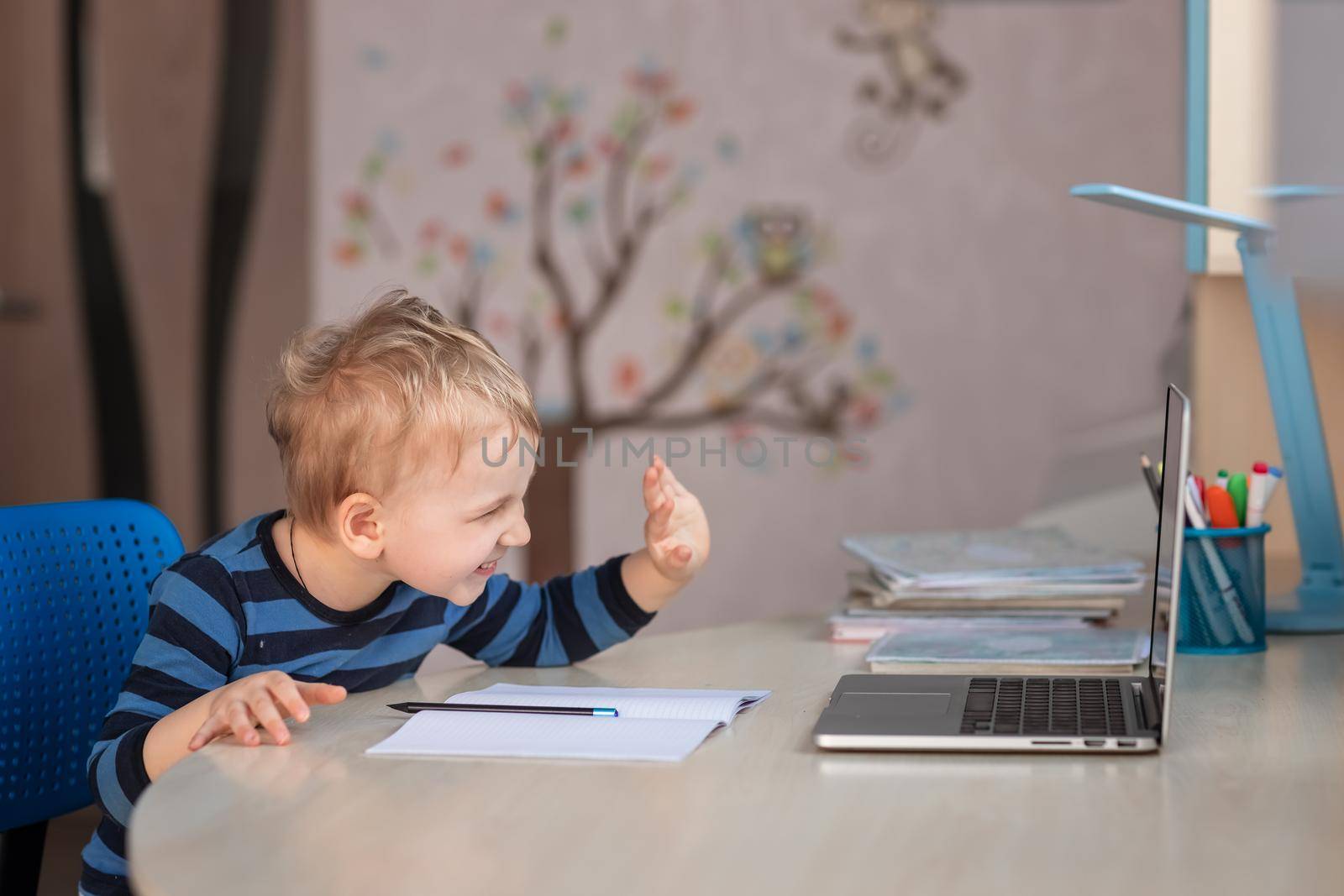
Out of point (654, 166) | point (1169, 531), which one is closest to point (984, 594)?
point (1169, 531)

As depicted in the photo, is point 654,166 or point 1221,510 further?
point 654,166

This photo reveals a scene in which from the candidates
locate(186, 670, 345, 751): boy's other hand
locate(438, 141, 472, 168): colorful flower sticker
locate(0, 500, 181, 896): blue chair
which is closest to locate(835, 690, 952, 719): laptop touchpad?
locate(186, 670, 345, 751): boy's other hand

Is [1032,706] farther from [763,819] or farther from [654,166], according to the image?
[654,166]

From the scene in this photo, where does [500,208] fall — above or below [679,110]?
below

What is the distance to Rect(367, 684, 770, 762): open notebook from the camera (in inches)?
31.6

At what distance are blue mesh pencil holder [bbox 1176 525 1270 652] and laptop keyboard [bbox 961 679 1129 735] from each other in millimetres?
217

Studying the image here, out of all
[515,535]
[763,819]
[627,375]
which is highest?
[627,375]

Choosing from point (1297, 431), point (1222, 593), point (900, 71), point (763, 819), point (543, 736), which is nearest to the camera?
point (763, 819)

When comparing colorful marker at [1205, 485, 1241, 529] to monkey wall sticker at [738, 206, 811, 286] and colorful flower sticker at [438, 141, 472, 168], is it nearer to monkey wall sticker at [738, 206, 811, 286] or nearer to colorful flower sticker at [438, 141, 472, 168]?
monkey wall sticker at [738, 206, 811, 286]

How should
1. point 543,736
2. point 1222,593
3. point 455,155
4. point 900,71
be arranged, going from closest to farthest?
point 543,736
point 1222,593
point 900,71
point 455,155

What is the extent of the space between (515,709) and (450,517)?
17 centimetres

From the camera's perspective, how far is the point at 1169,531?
0.95m

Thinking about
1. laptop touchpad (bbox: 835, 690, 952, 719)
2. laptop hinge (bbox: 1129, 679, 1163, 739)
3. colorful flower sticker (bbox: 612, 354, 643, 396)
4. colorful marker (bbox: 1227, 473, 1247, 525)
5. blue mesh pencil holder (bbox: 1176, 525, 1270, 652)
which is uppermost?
colorful flower sticker (bbox: 612, 354, 643, 396)

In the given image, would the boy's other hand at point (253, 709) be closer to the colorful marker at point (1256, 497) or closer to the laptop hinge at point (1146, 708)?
the laptop hinge at point (1146, 708)
